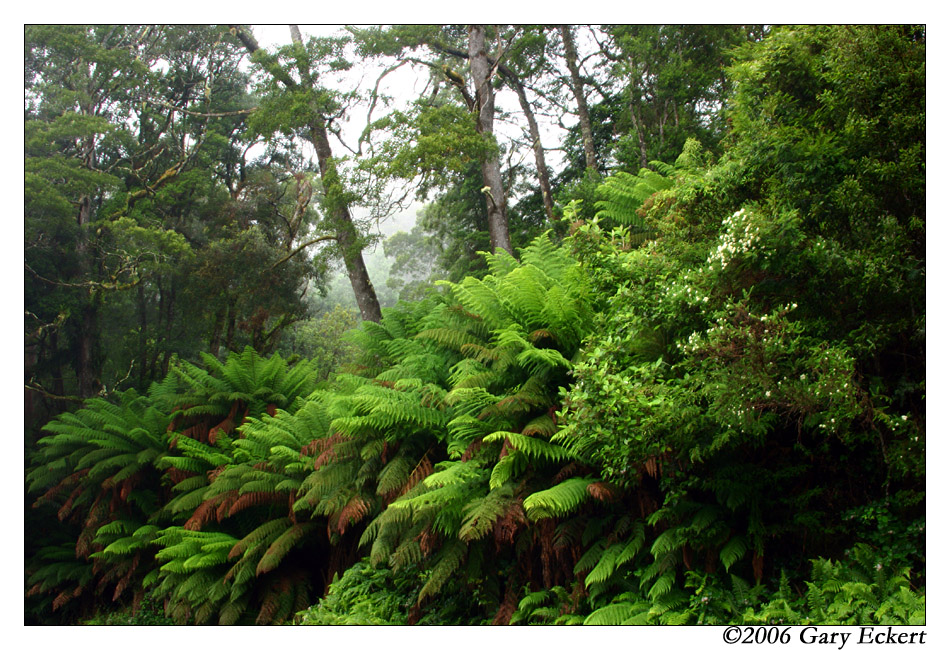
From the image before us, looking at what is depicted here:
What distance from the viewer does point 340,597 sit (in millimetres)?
4559

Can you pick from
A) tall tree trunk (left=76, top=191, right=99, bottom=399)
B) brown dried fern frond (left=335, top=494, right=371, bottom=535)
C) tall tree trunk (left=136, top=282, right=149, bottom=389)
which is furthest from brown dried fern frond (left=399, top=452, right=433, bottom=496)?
tall tree trunk (left=136, top=282, right=149, bottom=389)

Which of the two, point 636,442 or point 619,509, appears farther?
point 619,509

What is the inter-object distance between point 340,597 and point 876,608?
3423 mm

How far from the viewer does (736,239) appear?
3123 millimetres

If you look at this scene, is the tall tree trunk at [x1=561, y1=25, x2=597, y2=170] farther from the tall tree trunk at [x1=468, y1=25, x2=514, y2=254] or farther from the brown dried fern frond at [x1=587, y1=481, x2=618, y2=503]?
the brown dried fern frond at [x1=587, y1=481, x2=618, y2=503]

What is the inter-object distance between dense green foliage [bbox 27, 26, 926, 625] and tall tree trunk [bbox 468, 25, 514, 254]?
138 inches

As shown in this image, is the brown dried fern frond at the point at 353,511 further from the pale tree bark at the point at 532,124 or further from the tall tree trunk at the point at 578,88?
the tall tree trunk at the point at 578,88

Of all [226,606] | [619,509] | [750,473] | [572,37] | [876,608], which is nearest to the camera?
[876,608]

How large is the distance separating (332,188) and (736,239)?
6.37m

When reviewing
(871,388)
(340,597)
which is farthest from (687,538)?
(340,597)

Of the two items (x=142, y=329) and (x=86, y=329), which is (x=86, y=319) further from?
(x=142, y=329)
